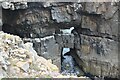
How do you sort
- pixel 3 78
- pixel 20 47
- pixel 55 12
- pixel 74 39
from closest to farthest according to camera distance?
1. pixel 3 78
2. pixel 20 47
3. pixel 55 12
4. pixel 74 39

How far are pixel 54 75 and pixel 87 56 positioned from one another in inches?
660

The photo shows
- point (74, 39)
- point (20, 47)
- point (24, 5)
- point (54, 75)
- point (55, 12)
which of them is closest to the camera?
point (54, 75)

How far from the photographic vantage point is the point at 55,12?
2359 centimetres

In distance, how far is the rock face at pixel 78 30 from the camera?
76.1ft

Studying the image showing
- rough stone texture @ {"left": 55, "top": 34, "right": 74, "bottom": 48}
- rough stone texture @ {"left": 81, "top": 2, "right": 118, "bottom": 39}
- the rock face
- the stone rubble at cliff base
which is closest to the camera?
the stone rubble at cliff base

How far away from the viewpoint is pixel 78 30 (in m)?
25.2

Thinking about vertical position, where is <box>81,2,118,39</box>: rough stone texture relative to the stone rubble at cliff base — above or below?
below

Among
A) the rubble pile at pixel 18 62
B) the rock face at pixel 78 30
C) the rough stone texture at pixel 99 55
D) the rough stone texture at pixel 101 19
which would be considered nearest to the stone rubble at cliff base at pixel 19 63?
the rubble pile at pixel 18 62

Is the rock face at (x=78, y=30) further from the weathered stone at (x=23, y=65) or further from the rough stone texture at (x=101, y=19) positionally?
the weathered stone at (x=23, y=65)

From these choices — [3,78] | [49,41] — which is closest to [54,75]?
[3,78]

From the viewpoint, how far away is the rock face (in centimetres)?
2319

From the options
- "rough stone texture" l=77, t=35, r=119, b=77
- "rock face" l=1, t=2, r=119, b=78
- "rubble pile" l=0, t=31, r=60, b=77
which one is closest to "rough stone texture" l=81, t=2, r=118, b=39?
"rock face" l=1, t=2, r=119, b=78

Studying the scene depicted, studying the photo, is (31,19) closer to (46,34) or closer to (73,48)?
(46,34)

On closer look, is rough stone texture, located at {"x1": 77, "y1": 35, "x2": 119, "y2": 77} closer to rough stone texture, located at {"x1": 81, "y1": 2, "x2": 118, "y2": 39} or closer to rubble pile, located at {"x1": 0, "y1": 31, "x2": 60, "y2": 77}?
rough stone texture, located at {"x1": 81, "y1": 2, "x2": 118, "y2": 39}
